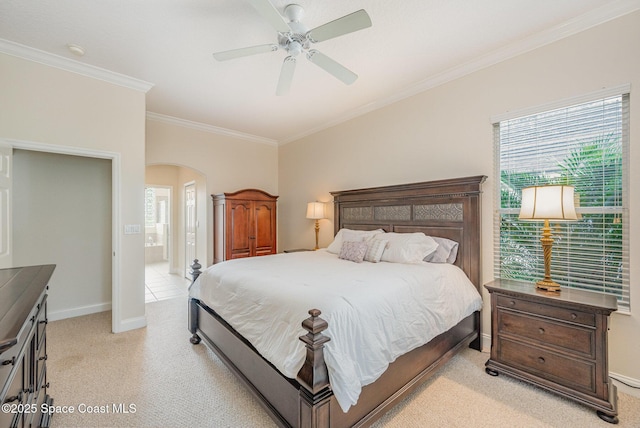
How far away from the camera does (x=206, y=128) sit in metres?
4.99

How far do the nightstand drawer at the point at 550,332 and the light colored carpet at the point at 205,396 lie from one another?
0.39m

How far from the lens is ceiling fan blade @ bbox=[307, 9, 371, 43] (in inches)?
70.0

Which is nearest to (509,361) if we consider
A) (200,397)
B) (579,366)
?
(579,366)

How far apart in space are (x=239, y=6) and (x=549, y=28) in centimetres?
265

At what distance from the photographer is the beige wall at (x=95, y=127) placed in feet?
8.87

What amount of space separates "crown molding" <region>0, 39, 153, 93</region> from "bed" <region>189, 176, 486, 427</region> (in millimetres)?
2345

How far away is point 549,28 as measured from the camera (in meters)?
2.43

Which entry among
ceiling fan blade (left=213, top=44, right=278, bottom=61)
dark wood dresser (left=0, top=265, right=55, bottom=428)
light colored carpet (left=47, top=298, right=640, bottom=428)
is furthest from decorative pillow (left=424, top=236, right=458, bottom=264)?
dark wood dresser (left=0, top=265, right=55, bottom=428)

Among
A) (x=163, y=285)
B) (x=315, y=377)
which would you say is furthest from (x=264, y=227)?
(x=315, y=377)

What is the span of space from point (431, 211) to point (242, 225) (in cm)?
318

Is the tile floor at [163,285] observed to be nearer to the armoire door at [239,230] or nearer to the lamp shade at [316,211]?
the armoire door at [239,230]

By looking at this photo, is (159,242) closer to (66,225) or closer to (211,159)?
(211,159)

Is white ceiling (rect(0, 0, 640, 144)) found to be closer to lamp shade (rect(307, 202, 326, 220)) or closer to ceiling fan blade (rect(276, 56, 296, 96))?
ceiling fan blade (rect(276, 56, 296, 96))

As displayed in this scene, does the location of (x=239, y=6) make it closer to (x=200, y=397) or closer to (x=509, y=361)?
(x=200, y=397)
